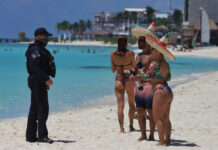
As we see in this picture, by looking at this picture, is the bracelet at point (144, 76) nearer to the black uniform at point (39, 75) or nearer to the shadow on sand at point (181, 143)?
the shadow on sand at point (181, 143)

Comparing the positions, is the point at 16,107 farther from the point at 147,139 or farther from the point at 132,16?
the point at 132,16

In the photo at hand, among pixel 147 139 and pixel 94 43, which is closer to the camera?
pixel 147 139

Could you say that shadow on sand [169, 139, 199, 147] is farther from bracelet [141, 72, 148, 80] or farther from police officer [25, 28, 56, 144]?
police officer [25, 28, 56, 144]

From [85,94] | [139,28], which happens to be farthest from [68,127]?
[85,94]

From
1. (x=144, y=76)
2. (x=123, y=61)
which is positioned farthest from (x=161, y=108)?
(x=123, y=61)

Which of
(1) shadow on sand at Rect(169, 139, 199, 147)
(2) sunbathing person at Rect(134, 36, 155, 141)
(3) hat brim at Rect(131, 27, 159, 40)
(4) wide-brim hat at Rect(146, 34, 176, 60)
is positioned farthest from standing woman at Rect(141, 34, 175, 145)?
(1) shadow on sand at Rect(169, 139, 199, 147)

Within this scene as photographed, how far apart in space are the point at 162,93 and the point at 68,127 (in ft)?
13.3

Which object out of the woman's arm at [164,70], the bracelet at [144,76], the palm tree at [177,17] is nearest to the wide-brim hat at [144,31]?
the woman's arm at [164,70]

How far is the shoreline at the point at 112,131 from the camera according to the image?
23.1 ft

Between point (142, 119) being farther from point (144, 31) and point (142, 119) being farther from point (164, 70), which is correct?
point (144, 31)

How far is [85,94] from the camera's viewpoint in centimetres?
1956

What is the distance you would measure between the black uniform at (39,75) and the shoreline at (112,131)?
0.56 meters

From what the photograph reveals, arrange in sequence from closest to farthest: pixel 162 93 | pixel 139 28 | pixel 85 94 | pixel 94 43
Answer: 1. pixel 162 93
2. pixel 139 28
3. pixel 85 94
4. pixel 94 43

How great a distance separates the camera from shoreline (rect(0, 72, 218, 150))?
7.04m
